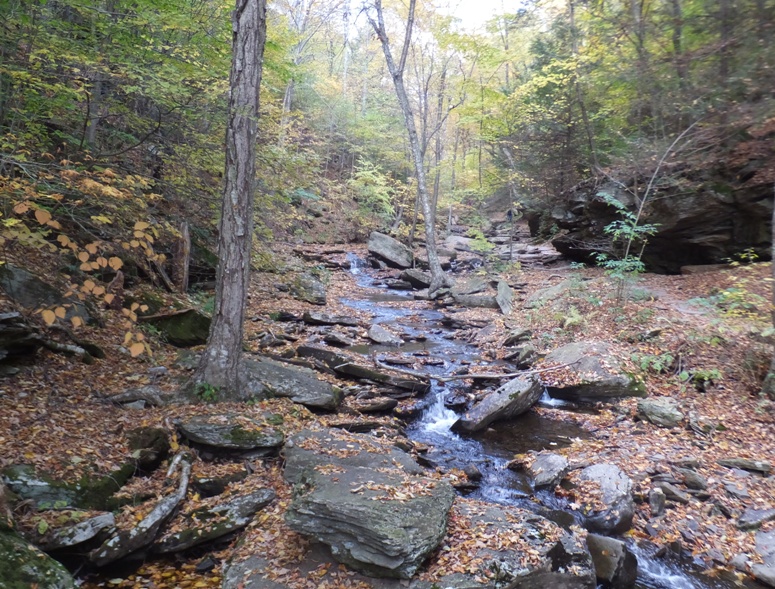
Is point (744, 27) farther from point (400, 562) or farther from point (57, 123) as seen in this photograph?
point (57, 123)

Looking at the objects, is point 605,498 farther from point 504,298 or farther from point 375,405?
point 504,298

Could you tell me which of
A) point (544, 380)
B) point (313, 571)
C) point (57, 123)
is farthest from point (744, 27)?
point (57, 123)

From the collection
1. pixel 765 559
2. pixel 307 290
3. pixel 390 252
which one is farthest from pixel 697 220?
pixel 390 252

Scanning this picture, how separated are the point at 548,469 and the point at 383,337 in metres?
5.96

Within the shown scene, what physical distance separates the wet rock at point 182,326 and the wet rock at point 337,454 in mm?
3698

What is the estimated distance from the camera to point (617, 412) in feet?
26.5

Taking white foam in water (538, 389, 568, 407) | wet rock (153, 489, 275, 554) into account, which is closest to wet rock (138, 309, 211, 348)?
wet rock (153, 489, 275, 554)

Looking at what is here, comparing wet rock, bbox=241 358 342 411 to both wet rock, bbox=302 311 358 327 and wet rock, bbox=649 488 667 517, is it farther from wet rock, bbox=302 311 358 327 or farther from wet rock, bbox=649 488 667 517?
wet rock, bbox=649 488 667 517

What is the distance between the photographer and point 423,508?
4.53m

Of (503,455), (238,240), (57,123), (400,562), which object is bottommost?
(503,455)

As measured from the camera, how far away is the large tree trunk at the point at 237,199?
619cm

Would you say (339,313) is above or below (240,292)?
below

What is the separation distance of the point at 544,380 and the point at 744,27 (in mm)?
7635

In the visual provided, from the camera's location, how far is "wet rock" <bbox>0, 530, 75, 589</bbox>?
3.25 meters
